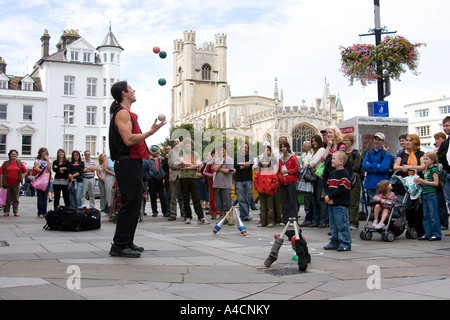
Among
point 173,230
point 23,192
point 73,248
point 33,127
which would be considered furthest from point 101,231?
point 33,127

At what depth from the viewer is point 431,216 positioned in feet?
26.0

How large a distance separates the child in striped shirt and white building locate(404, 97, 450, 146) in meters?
74.5

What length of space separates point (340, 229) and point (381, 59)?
6990mm

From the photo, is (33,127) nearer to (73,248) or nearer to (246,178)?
(246,178)

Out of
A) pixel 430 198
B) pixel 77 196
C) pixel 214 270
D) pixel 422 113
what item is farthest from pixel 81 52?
pixel 422 113

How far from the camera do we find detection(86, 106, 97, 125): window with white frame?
50.1 metres

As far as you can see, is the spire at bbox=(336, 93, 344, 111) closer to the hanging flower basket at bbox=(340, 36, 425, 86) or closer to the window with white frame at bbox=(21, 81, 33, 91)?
the window with white frame at bbox=(21, 81, 33, 91)

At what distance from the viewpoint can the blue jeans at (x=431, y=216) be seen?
7.87 metres

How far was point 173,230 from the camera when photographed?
9.34 meters

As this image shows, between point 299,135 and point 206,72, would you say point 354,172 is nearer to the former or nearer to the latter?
point 299,135

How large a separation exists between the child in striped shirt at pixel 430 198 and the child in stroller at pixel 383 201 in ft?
1.55
